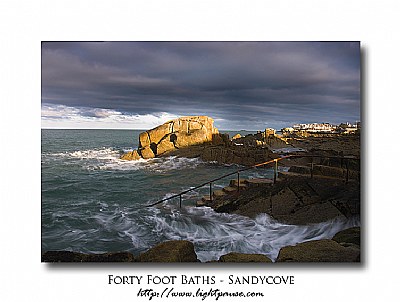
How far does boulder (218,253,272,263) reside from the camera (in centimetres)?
219

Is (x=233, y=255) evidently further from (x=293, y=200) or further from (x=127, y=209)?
(x=127, y=209)

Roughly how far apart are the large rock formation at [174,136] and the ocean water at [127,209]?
0.08m

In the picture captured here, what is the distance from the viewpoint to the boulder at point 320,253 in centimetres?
216

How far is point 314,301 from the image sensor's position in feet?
7.22

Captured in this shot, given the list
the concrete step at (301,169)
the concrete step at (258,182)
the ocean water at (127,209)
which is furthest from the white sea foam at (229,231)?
the concrete step at (301,169)

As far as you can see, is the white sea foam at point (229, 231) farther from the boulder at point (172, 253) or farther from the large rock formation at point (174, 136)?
the large rock formation at point (174, 136)

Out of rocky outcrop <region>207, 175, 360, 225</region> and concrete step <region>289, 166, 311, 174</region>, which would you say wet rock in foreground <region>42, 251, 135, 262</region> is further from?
concrete step <region>289, 166, 311, 174</region>

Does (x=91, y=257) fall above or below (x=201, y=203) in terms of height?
below

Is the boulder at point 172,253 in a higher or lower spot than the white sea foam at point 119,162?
lower

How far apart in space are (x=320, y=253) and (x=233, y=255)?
724mm

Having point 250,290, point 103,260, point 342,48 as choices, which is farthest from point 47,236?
point 342,48

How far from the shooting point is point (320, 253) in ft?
7.09
